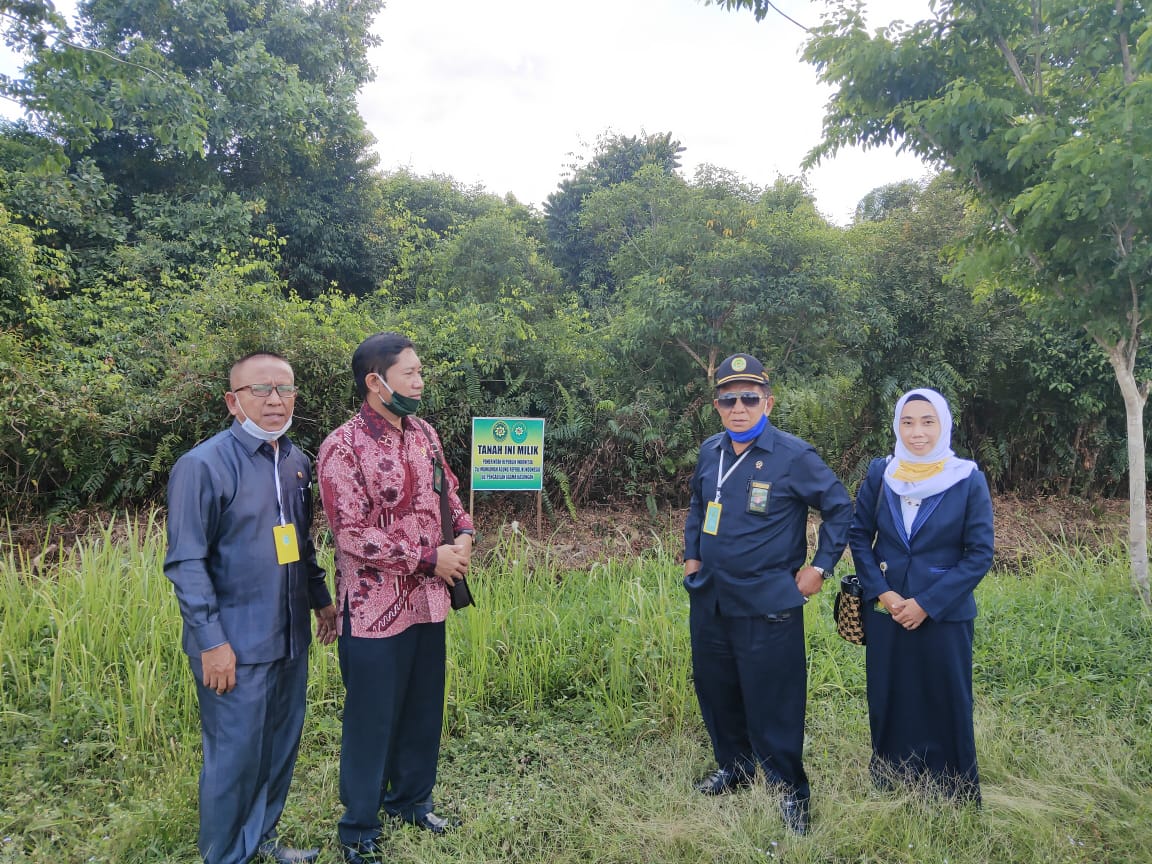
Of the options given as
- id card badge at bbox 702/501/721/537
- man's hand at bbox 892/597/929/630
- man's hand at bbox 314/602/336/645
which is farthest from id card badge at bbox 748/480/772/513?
man's hand at bbox 314/602/336/645

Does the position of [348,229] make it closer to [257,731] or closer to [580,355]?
[580,355]

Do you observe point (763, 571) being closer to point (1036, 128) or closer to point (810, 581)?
point (810, 581)

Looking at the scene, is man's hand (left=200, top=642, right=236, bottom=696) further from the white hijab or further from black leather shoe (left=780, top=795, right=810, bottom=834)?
the white hijab

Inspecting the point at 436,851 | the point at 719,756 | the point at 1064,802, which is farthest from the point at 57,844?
the point at 1064,802

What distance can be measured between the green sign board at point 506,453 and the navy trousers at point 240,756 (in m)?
2.84

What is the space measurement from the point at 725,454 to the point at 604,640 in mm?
1725

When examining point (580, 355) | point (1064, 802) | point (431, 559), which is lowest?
point (1064, 802)

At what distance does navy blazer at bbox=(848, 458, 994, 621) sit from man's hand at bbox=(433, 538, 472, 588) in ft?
5.35

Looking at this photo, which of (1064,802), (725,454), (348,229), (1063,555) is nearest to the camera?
(1064,802)

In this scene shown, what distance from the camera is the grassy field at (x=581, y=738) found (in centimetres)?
250

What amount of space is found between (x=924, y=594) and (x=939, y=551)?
180 millimetres

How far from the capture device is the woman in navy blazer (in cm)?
259

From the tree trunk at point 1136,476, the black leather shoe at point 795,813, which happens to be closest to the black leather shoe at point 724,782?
the black leather shoe at point 795,813

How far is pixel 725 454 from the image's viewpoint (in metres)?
2.90
